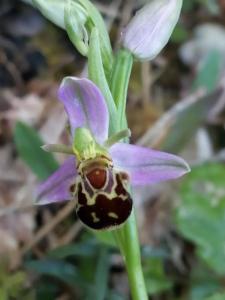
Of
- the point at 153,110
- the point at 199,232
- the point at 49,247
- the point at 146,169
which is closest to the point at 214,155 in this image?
the point at 153,110

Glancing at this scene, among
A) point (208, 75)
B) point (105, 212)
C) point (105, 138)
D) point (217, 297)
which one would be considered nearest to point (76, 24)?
point (105, 138)

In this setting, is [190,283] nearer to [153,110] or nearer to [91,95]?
[153,110]

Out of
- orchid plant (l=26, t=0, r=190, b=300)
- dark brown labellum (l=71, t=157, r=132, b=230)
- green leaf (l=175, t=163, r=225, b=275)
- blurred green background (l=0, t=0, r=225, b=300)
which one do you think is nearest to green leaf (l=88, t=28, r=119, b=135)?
orchid plant (l=26, t=0, r=190, b=300)

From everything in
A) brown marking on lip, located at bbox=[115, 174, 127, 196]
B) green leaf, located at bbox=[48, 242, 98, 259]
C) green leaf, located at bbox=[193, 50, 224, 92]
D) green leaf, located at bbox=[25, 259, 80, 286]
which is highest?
green leaf, located at bbox=[193, 50, 224, 92]

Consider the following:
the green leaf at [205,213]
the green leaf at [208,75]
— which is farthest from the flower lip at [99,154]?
the green leaf at [208,75]

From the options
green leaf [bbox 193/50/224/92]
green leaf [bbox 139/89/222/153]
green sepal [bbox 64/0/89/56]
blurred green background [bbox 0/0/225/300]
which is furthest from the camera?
green leaf [bbox 193/50/224/92]

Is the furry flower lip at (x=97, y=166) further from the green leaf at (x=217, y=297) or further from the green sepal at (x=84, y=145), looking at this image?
the green leaf at (x=217, y=297)

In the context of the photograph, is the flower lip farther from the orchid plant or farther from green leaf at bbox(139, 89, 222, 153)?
green leaf at bbox(139, 89, 222, 153)

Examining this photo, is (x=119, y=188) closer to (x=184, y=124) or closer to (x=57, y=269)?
(x=57, y=269)

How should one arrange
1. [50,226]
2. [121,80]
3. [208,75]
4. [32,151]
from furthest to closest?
[208,75]
[50,226]
[32,151]
[121,80]
